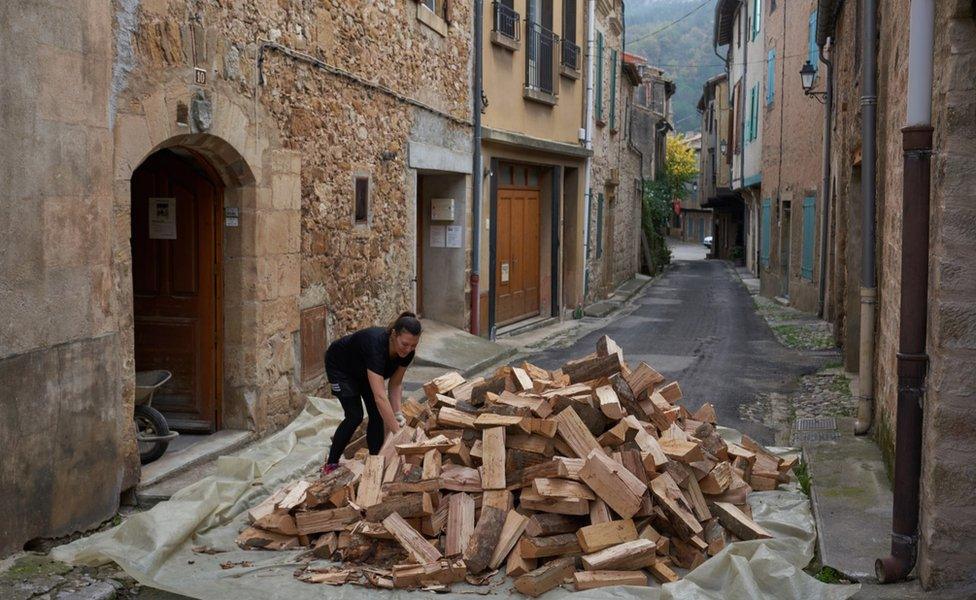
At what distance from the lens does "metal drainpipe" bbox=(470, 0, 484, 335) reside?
13727mm

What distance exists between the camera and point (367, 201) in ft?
33.4

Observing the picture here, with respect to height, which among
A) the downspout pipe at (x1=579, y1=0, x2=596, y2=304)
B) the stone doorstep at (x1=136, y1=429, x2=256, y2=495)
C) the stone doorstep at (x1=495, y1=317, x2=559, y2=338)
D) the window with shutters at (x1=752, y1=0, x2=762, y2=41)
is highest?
the window with shutters at (x1=752, y1=0, x2=762, y2=41)

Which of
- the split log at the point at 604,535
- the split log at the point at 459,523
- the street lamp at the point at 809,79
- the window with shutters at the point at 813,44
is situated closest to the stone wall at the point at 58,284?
the split log at the point at 459,523

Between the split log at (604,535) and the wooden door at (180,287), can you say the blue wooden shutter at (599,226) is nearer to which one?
the wooden door at (180,287)

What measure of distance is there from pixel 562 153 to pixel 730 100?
18.7m

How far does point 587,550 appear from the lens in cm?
525

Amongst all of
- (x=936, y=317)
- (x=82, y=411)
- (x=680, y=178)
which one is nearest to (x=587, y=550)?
(x=936, y=317)

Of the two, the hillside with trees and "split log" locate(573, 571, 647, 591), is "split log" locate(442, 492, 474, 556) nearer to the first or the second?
"split log" locate(573, 571, 647, 591)

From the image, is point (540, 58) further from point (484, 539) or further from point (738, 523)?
point (484, 539)

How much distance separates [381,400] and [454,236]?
7350mm

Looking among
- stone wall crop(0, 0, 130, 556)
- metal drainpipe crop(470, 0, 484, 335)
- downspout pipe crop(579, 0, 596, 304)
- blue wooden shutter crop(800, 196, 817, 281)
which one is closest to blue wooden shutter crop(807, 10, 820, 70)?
blue wooden shutter crop(800, 196, 817, 281)

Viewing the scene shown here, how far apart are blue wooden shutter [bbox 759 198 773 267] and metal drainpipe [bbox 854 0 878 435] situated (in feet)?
50.2

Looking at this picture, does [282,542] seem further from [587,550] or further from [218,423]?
[218,423]

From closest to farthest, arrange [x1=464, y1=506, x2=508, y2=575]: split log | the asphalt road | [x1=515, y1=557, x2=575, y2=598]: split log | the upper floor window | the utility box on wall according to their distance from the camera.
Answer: [x1=515, y1=557, x2=575, y2=598]: split log → [x1=464, y1=506, x2=508, y2=575]: split log → the asphalt road → the upper floor window → the utility box on wall
